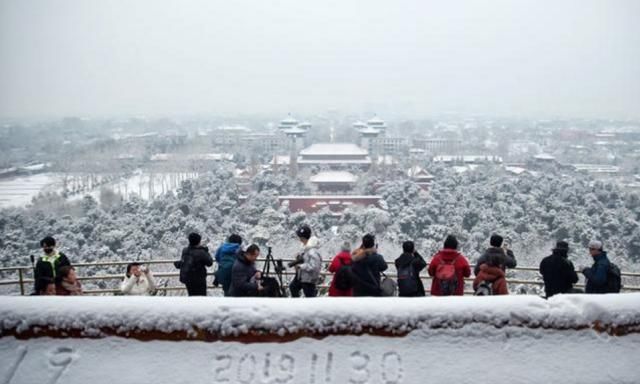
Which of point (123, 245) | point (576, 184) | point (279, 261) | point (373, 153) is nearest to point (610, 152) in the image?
point (373, 153)

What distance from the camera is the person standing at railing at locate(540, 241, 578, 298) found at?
136 inches

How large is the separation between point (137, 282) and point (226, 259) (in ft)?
2.12

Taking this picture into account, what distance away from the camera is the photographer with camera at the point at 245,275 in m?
3.13

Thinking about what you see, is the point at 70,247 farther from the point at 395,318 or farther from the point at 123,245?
the point at 395,318

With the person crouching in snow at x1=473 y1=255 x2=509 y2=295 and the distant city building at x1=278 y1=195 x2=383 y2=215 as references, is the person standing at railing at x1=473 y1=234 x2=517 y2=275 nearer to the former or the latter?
the person crouching in snow at x1=473 y1=255 x2=509 y2=295

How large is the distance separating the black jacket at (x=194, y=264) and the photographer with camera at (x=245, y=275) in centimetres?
52

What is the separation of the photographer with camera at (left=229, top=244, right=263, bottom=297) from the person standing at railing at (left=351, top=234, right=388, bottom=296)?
0.61 metres

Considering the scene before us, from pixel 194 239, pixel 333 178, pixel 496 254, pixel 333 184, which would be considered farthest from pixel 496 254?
pixel 333 178

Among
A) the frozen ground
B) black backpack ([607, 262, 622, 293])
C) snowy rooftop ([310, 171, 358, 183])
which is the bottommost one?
snowy rooftop ([310, 171, 358, 183])

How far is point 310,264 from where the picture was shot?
3.58m

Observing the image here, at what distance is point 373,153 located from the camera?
6234 centimetres

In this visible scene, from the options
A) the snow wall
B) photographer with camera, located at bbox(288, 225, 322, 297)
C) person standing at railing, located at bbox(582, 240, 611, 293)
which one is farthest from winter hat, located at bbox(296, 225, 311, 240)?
person standing at railing, located at bbox(582, 240, 611, 293)

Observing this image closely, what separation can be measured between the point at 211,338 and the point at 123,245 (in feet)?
53.3

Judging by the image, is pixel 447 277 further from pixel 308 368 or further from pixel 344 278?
pixel 308 368
